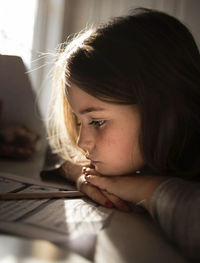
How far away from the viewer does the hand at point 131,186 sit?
1.88ft

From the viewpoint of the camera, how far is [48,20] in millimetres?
1689

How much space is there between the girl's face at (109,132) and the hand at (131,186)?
0.11 ft

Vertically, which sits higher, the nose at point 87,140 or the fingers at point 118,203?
the nose at point 87,140

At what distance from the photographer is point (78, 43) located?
2.40ft

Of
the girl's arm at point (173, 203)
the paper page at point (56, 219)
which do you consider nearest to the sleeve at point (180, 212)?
the girl's arm at point (173, 203)

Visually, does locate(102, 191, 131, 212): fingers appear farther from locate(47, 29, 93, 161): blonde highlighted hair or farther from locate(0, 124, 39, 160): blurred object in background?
locate(0, 124, 39, 160): blurred object in background

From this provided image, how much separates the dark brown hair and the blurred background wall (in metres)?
0.74

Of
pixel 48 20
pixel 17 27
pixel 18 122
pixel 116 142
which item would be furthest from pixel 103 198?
pixel 48 20

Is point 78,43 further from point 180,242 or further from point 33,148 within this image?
point 33,148

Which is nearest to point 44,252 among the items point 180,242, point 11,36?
point 180,242

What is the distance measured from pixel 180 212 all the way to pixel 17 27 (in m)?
1.32

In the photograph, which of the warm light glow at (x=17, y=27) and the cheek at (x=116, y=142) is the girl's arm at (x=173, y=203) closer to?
the cheek at (x=116, y=142)

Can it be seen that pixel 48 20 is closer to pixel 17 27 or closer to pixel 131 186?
pixel 17 27

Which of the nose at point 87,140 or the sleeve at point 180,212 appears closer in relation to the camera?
the sleeve at point 180,212
